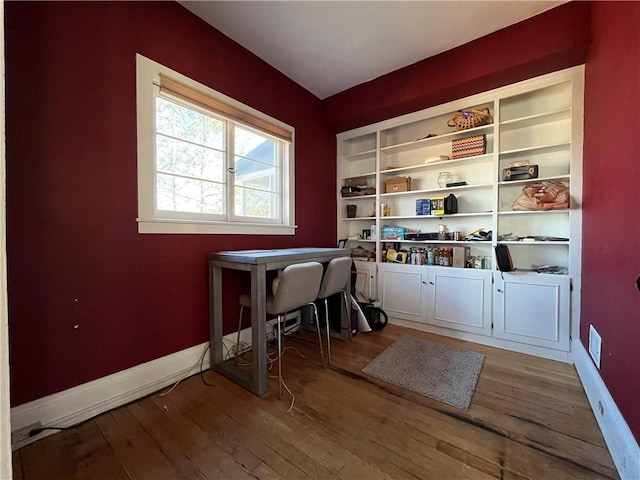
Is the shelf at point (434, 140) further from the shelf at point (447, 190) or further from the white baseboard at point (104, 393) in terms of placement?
the white baseboard at point (104, 393)

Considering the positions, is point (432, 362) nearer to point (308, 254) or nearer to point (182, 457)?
point (308, 254)

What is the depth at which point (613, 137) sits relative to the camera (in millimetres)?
1359

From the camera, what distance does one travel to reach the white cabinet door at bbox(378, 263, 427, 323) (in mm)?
2727

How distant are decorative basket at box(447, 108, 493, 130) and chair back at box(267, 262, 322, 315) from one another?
2.01 metres

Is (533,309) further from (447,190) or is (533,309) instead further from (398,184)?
(398,184)

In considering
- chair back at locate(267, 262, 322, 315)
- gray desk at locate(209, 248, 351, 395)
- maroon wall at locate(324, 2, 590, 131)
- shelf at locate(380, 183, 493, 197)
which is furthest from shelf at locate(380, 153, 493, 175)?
chair back at locate(267, 262, 322, 315)

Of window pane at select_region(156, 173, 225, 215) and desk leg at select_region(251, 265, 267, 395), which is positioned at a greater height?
window pane at select_region(156, 173, 225, 215)

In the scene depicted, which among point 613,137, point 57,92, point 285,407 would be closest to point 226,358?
point 285,407

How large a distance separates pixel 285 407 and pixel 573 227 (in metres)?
2.47

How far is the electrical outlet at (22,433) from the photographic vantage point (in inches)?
48.2

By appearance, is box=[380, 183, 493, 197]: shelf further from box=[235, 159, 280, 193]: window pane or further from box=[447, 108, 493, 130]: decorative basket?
box=[235, 159, 280, 193]: window pane

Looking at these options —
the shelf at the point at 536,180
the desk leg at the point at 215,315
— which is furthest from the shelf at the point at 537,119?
the desk leg at the point at 215,315

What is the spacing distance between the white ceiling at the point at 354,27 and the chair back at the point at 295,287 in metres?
1.83

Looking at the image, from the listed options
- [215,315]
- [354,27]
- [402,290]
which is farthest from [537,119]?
[215,315]
